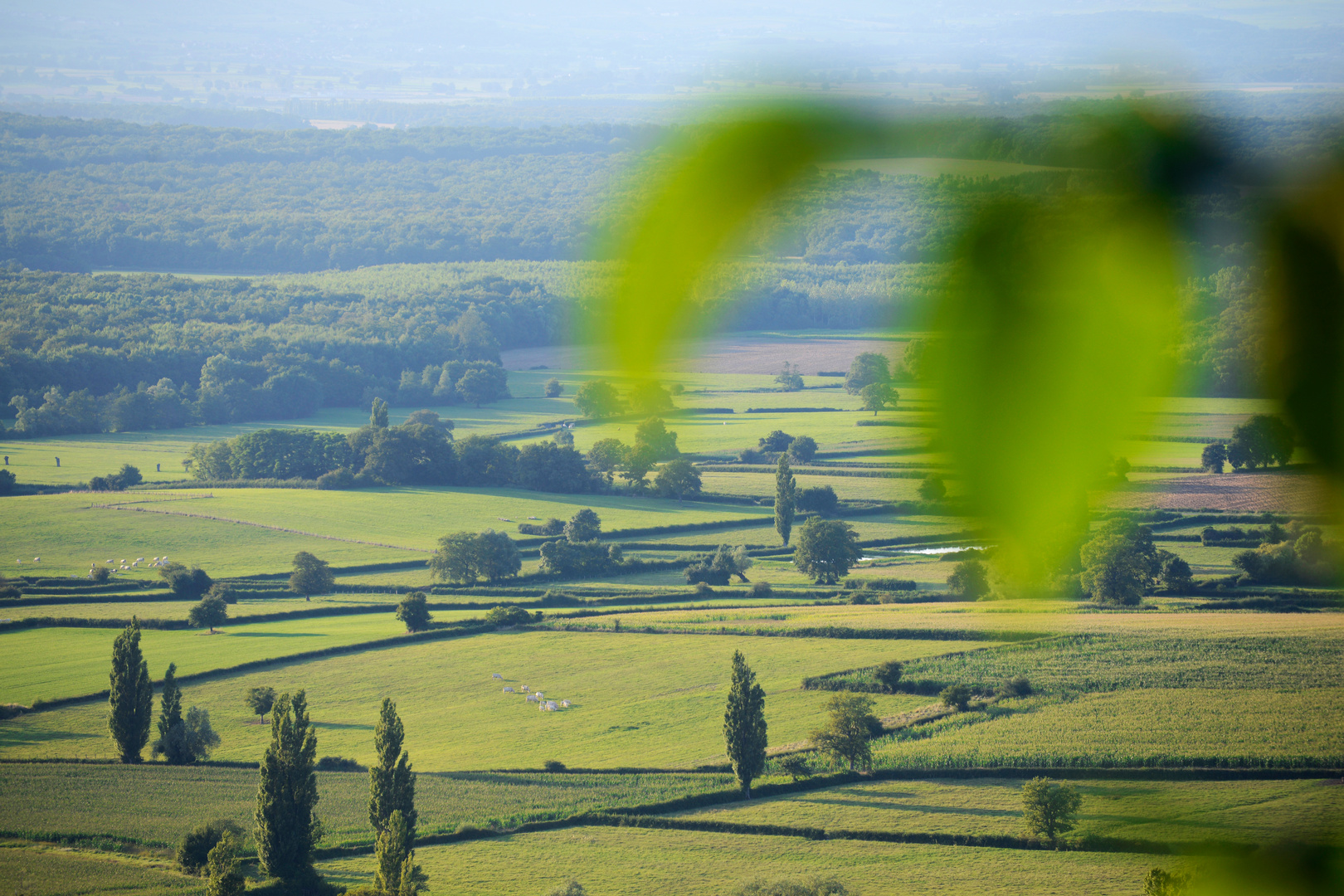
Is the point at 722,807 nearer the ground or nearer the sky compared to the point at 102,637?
nearer the ground

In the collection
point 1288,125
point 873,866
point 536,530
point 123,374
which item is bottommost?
point 873,866

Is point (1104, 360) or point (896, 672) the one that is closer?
point (896, 672)

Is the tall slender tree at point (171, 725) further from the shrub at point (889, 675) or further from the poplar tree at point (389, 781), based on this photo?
the shrub at point (889, 675)

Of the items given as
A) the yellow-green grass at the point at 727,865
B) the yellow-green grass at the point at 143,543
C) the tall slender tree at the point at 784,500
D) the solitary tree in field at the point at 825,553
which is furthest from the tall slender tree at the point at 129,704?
the tall slender tree at the point at 784,500

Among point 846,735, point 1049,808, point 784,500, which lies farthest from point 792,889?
point 784,500

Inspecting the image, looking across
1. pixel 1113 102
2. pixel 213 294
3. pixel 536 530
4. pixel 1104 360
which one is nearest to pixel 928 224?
pixel 1113 102

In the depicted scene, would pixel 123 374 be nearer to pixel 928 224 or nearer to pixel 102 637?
pixel 102 637
